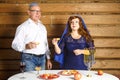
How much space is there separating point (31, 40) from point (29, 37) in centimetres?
6

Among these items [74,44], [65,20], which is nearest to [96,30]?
[65,20]

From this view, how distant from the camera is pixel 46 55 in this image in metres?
5.12

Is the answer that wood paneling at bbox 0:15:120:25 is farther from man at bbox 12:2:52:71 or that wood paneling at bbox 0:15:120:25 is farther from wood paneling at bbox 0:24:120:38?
man at bbox 12:2:52:71

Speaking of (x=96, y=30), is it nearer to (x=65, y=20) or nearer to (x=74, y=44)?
(x=65, y=20)

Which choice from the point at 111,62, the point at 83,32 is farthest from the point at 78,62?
the point at 111,62

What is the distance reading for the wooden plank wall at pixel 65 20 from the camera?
18.5ft

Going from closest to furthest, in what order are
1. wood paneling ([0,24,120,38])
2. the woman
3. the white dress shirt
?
the white dress shirt, the woman, wood paneling ([0,24,120,38])

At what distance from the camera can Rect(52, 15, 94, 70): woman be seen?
4785 millimetres

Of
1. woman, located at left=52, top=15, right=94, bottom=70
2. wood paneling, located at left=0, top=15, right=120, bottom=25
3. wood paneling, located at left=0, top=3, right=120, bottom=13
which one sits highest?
wood paneling, located at left=0, top=3, right=120, bottom=13

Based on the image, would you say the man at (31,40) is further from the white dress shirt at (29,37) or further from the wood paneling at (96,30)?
the wood paneling at (96,30)

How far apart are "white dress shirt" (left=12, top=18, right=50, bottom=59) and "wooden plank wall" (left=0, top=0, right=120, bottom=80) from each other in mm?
819

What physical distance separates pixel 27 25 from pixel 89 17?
59.1 inches

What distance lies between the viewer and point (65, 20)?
18.7 ft

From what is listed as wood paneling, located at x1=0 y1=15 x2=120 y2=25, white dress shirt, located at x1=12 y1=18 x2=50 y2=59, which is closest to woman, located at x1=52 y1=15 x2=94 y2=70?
white dress shirt, located at x1=12 y1=18 x2=50 y2=59
